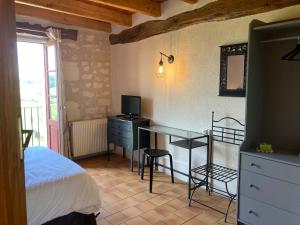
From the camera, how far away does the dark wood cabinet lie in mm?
3920

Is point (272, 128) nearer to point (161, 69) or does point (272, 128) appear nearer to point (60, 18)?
point (161, 69)

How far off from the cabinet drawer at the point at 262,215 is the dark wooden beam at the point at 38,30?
360 cm

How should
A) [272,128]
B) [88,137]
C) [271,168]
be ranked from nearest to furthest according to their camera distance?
[271,168], [272,128], [88,137]

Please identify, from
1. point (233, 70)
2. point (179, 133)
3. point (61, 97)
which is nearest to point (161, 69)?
point (179, 133)

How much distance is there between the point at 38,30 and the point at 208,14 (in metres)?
2.63

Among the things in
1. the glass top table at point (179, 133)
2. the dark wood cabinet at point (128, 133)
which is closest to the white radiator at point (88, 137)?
the dark wood cabinet at point (128, 133)

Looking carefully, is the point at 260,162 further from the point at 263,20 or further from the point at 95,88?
the point at 95,88

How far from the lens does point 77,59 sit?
4.46 metres

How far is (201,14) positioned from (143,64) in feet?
4.45

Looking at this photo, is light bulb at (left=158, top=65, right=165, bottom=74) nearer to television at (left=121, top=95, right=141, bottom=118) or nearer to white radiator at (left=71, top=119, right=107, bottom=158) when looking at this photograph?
television at (left=121, top=95, right=141, bottom=118)

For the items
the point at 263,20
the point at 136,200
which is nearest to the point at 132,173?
the point at 136,200

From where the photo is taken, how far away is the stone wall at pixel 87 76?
4.39 metres

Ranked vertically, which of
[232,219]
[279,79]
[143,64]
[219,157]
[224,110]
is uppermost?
[143,64]

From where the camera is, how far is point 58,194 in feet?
6.49
